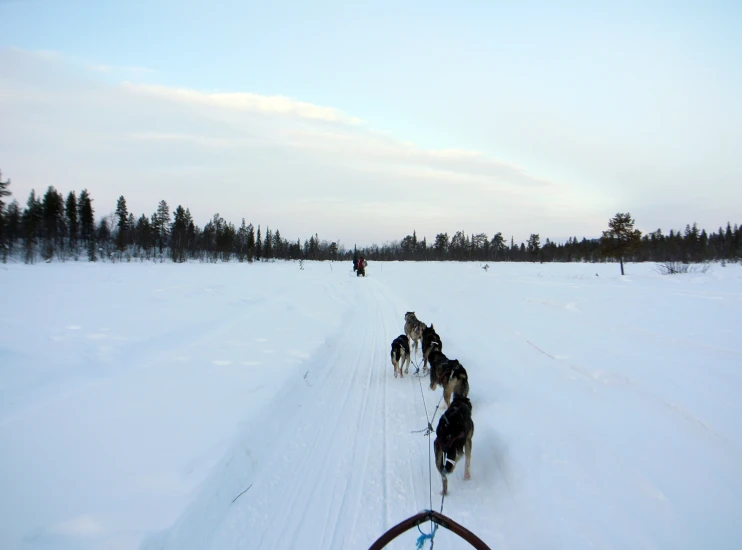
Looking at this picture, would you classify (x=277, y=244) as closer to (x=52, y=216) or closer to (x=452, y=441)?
(x=52, y=216)

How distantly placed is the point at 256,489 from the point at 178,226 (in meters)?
81.3

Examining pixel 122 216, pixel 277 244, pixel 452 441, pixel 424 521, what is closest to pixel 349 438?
pixel 452 441

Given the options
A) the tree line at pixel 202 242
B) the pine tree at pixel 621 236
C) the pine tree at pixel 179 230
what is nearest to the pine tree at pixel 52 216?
the tree line at pixel 202 242

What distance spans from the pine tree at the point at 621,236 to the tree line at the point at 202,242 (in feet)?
0.24

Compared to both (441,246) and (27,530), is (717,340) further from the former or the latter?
(441,246)

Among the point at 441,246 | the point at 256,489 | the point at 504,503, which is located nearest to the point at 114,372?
the point at 256,489

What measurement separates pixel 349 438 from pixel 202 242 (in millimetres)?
81168

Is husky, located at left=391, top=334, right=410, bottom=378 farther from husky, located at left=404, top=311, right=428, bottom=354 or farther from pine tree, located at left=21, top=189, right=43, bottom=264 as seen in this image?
pine tree, located at left=21, top=189, right=43, bottom=264

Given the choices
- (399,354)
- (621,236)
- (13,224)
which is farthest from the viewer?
(13,224)

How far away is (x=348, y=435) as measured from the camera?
462 cm

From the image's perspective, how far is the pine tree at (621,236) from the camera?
30.4 m

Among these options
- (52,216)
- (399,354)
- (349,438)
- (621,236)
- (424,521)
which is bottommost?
(349,438)

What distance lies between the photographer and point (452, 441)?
346cm

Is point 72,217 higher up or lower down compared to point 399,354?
higher up
